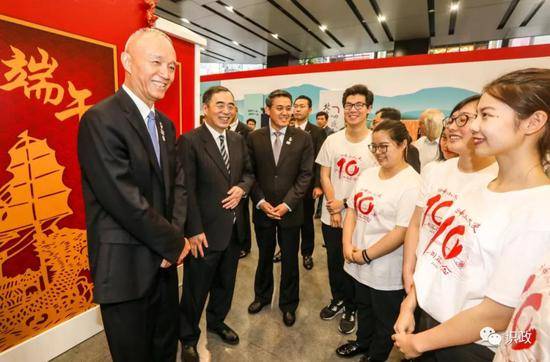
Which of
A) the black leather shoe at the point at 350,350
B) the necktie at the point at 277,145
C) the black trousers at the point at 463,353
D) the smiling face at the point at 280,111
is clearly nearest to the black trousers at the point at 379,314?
the black leather shoe at the point at 350,350

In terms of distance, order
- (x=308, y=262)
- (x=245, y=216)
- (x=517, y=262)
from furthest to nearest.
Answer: (x=308, y=262)
(x=245, y=216)
(x=517, y=262)

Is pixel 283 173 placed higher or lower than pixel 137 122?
lower

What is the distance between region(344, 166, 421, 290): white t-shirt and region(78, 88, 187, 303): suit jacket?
1.05 metres

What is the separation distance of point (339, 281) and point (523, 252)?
1782 millimetres

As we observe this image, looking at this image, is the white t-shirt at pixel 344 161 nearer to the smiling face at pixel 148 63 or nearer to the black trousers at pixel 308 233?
the black trousers at pixel 308 233

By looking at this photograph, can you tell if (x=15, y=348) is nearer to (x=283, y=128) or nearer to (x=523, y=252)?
(x=283, y=128)

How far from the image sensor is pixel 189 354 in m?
1.86

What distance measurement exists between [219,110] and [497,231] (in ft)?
5.16

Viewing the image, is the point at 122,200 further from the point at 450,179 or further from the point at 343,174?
the point at 343,174

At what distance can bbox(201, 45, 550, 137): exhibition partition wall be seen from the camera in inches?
183

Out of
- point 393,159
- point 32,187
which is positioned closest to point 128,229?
point 32,187

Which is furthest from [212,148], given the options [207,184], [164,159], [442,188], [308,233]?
[308,233]

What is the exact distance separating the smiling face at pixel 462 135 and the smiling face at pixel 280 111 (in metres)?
1.18

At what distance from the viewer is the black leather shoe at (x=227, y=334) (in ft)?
6.78
